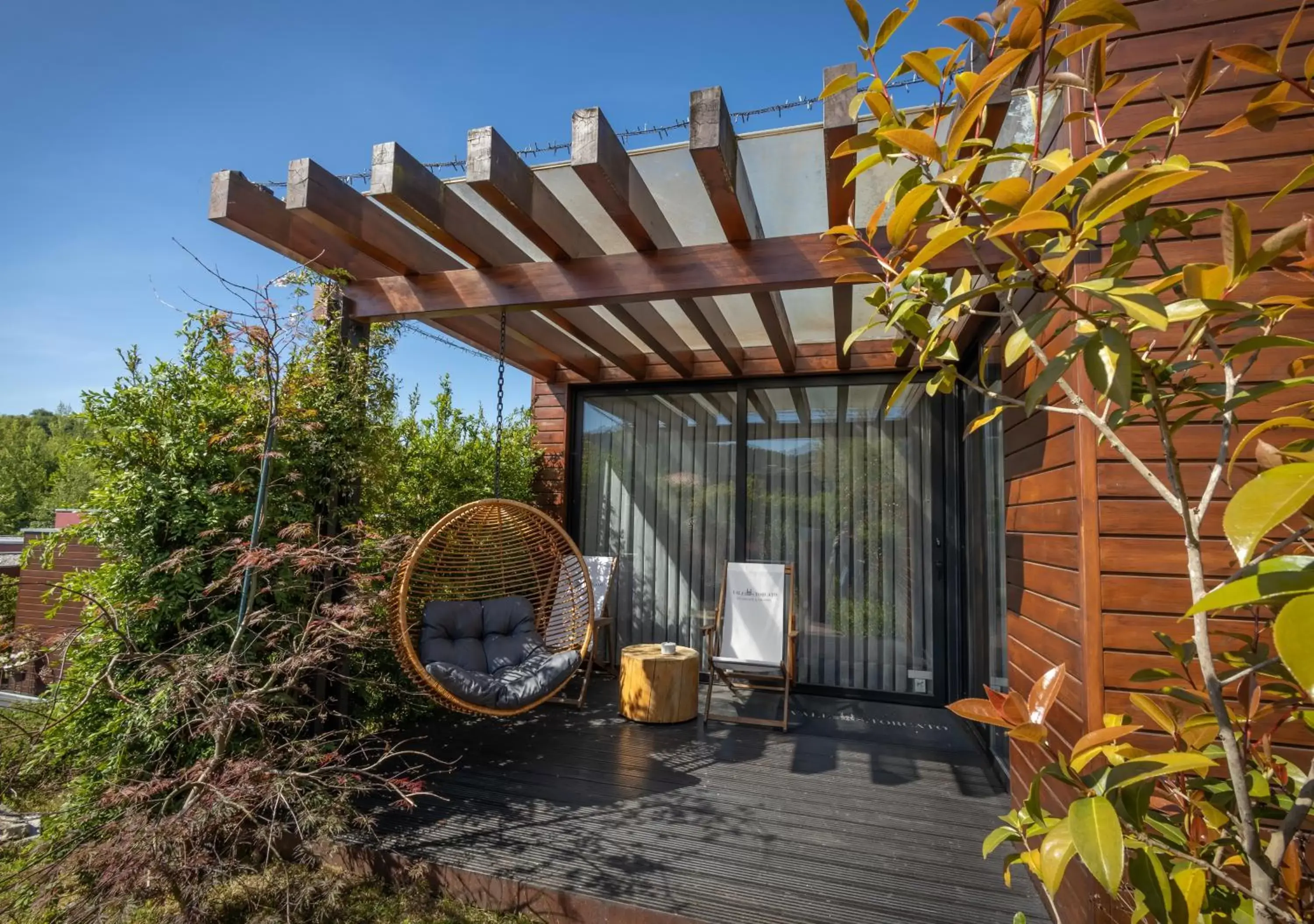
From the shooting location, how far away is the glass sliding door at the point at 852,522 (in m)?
4.81

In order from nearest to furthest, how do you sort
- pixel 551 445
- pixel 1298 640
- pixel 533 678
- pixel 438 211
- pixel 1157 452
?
pixel 1298 640, pixel 1157 452, pixel 438 211, pixel 533 678, pixel 551 445

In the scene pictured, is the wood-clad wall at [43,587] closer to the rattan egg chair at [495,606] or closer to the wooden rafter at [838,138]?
the rattan egg chair at [495,606]

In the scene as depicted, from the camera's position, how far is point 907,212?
0.93 metres

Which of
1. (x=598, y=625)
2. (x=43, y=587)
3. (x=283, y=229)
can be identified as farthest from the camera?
(x=43, y=587)

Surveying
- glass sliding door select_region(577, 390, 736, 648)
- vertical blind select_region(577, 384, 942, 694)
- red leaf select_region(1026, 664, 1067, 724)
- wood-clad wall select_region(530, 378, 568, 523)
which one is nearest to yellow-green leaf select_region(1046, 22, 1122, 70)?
red leaf select_region(1026, 664, 1067, 724)

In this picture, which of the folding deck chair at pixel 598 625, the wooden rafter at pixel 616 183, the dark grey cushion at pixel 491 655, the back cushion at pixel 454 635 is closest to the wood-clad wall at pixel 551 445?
the folding deck chair at pixel 598 625

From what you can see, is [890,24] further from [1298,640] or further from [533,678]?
[533,678]

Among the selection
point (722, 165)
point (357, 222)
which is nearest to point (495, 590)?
point (357, 222)

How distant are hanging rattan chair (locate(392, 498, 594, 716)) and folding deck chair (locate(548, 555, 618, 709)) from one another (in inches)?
5.7

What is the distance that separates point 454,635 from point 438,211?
2.36 metres

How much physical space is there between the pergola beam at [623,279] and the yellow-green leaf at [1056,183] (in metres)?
1.84

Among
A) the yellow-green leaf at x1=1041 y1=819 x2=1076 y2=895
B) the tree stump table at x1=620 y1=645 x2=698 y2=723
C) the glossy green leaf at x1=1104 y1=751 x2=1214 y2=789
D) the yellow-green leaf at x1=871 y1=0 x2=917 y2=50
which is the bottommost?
the tree stump table at x1=620 y1=645 x2=698 y2=723

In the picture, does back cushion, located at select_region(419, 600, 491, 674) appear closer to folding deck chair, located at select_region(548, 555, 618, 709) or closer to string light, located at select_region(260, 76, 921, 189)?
folding deck chair, located at select_region(548, 555, 618, 709)

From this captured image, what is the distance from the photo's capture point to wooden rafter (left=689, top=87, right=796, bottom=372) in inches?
90.0
